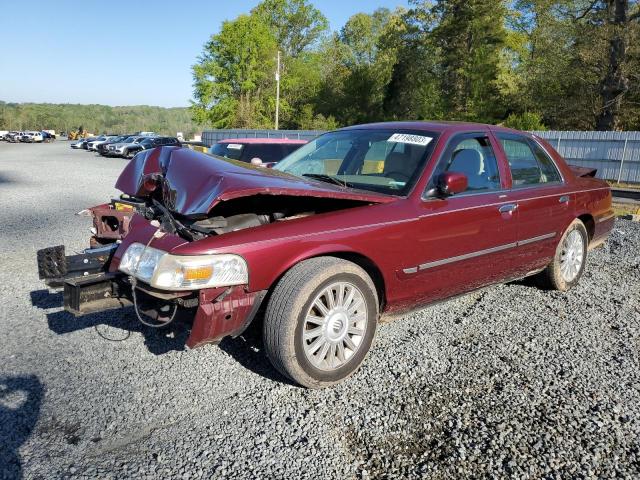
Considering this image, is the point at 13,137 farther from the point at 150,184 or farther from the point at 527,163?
the point at 527,163

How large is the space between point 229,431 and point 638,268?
5359 millimetres

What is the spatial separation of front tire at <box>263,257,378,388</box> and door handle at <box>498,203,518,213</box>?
57.2 inches

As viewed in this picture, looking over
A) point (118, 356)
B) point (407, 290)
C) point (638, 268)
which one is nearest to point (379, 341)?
point (407, 290)

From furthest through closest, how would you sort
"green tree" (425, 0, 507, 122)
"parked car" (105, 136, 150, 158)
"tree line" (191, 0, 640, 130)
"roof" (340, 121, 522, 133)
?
1. "green tree" (425, 0, 507, 122)
2. "parked car" (105, 136, 150, 158)
3. "tree line" (191, 0, 640, 130)
4. "roof" (340, 121, 522, 133)

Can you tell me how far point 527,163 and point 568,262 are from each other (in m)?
1.17

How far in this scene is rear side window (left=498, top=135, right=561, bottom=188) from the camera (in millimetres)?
4211

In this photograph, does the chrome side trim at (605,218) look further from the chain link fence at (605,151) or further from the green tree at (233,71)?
the green tree at (233,71)

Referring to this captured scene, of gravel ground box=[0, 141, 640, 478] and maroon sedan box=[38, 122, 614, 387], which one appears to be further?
maroon sedan box=[38, 122, 614, 387]

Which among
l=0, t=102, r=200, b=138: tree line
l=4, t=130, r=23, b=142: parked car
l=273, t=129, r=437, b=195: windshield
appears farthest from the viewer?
l=0, t=102, r=200, b=138: tree line

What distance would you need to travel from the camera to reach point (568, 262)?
487 cm

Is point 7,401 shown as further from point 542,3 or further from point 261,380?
point 542,3

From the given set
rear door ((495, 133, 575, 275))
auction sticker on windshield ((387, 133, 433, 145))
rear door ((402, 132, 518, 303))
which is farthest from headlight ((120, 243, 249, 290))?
rear door ((495, 133, 575, 275))

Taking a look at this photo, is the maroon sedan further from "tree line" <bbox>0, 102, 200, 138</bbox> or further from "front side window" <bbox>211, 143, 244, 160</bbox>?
"tree line" <bbox>0, 102, 200, 138</bbox>

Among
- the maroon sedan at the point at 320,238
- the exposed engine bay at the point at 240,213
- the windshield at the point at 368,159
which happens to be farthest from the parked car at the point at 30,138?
the exposed engine bay at the point at 240,213
